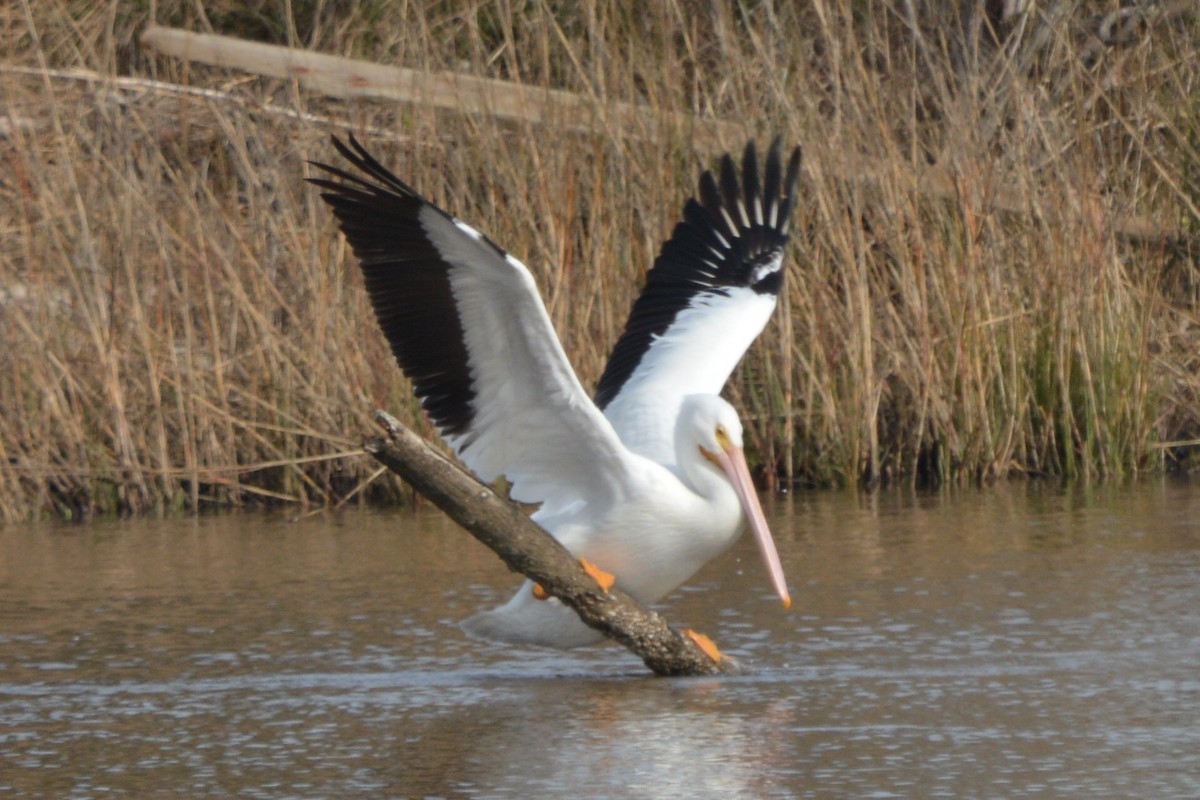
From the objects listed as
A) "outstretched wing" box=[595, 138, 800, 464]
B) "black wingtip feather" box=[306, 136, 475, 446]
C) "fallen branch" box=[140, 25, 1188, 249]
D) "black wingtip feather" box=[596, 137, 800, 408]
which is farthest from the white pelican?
"fallen branch" box=[140, 25, 1188, 249]

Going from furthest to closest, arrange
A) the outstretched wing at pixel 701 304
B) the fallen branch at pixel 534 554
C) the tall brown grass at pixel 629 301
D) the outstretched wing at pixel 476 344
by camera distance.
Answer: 1. the tall brown grass at pixel 629 301
2. the outstretched wing at pixel 701 304
3. the outstretched wing at pixel 476 344
4. the fallen branch at pixel 534 554

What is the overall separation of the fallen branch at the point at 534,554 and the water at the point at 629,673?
2.9 inches

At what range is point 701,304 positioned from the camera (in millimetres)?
6098

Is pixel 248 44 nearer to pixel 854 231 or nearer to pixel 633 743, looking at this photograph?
pixel 854 231

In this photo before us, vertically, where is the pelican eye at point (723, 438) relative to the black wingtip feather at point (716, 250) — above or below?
below

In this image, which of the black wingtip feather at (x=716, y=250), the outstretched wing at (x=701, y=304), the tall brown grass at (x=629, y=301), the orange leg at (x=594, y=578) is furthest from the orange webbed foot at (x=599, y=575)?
the tall brown grass at (x=629, y=301)

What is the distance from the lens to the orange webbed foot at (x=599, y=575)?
15.4 feet

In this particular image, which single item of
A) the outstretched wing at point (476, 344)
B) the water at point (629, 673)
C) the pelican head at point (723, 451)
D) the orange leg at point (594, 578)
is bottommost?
the water at point (629, 673)

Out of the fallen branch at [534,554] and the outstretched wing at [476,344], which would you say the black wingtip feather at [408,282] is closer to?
the outstretched wing at [476,344]

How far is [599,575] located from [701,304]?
1539 mm

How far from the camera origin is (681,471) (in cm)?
500

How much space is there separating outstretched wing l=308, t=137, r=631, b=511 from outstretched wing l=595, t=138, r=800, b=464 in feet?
1.27

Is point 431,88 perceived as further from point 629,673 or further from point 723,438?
point 629,673

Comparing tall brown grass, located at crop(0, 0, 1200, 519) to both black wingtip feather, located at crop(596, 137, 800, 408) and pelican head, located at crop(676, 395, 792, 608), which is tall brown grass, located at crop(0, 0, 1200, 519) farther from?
pelican head, located at crop(676, 395, 792, 608)
